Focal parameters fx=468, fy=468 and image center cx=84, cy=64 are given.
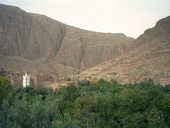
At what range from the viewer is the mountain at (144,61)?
331 ft

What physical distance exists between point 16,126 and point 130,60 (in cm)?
9458

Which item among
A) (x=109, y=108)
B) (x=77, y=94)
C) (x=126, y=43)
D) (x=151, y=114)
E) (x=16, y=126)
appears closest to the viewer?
(x=16, y=126)

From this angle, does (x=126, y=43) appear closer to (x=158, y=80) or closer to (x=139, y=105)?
(x=158, y=80)

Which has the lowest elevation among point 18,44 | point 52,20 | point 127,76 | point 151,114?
point 151,114

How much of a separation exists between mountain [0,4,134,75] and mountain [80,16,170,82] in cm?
1043

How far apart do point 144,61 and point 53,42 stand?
1976 inches

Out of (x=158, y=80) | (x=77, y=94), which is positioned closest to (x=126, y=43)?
(x=158, y=80)

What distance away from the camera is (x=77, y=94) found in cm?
5891

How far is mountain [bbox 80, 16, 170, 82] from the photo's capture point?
3978 inches

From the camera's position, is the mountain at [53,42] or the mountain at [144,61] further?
the mountain at [53,42]

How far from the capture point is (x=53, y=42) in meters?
154

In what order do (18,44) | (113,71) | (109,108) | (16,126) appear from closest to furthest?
(16,126) → (109,108) → (113,71) → (18,44)

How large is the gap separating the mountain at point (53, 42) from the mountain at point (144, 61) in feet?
34.2

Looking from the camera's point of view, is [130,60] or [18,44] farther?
[18,44]
